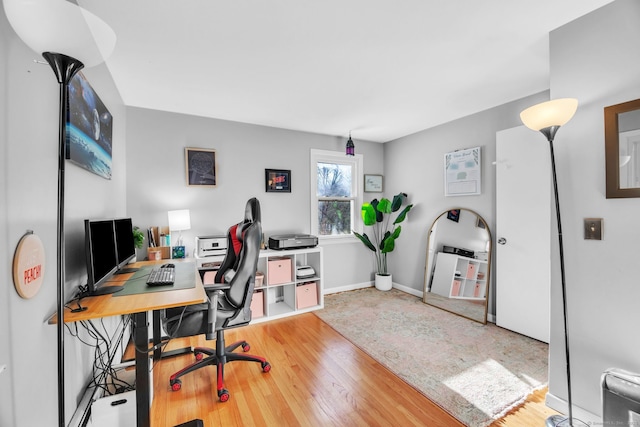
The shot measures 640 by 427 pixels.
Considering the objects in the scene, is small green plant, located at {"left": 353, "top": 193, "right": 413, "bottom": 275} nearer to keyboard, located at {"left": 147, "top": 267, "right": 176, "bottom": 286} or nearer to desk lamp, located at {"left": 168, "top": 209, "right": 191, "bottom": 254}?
desk lamp, located at {"left": 168, "top": 209, "right": 191, "bottom": 254}

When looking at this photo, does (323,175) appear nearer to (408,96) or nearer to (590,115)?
(408,96)

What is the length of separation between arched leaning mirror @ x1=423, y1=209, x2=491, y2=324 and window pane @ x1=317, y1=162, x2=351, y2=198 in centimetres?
144

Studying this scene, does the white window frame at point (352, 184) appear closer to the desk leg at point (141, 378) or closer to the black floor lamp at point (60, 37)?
the desk leg at point (141, 378)

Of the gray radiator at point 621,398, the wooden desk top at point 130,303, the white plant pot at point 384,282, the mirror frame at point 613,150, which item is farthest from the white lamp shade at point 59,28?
the white plant pot at point 384,282

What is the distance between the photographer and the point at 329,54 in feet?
6.56

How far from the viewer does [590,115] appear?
159 centimetres

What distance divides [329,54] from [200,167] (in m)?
2.02

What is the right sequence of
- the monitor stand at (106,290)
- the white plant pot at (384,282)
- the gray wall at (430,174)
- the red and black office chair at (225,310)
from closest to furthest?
the monitor stand at (106,290) → the red and black office chair at (225,310) → the gray wall at (430,174) → the white plant pot at (384,282)

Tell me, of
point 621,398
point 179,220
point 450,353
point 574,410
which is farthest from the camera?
point 179,220

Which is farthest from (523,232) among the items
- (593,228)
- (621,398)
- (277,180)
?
(277,180)

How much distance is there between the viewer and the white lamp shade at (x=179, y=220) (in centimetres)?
286

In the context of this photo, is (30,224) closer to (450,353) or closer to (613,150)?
(613,150)

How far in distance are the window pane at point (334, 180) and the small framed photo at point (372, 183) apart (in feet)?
0.96

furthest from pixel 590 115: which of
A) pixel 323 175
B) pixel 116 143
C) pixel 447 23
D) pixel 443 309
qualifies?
pixel 116 143
